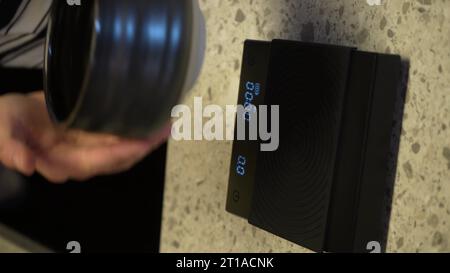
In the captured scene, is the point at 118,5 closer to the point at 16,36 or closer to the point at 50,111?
the point at 50,111

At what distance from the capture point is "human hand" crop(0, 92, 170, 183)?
0.51m

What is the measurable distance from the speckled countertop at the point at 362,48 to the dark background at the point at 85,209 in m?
0.05

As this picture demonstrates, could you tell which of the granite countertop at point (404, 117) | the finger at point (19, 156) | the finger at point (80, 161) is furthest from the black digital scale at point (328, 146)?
the finger at point (19, 156)

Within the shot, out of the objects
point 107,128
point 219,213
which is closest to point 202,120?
point 219,213

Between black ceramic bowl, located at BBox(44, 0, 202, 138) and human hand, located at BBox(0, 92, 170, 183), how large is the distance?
0.71 feet

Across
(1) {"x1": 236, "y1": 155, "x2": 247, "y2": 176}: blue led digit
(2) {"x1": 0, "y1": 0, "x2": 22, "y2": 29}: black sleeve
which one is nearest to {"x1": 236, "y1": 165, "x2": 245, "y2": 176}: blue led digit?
(1) {"x1": 236, "y1": 155, "x2": 247, "y2": 176}: blue led digit

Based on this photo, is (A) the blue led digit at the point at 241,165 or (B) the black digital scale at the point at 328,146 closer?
(B) the black digital scale at the point at 328,146

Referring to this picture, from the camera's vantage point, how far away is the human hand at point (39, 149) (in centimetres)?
51

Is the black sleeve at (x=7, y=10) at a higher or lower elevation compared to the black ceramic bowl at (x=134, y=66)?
higher

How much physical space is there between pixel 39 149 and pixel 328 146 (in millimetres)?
293

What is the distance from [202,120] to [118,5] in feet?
1.08

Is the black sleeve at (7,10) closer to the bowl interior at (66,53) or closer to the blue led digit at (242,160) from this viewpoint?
the bowl interior at (66,53)

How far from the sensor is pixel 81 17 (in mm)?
328

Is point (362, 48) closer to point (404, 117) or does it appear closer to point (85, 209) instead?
point (404, 117)
